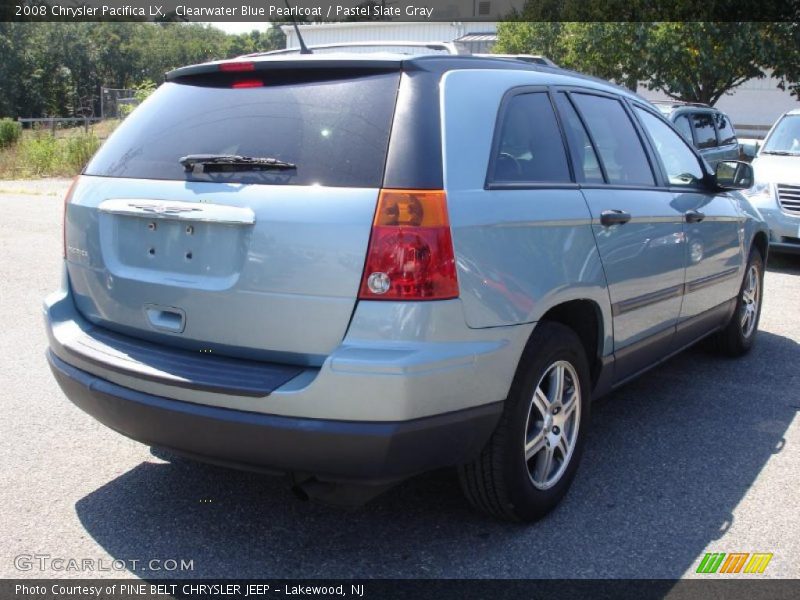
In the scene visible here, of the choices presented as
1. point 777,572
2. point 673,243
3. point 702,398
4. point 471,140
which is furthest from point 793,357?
point 471,140

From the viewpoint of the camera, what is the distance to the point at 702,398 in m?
5.23

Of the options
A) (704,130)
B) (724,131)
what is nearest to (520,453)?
(704,130)

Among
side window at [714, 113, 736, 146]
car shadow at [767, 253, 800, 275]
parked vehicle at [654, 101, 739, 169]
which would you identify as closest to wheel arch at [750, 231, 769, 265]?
Result: car shadow at [767, 253, 800, 275]

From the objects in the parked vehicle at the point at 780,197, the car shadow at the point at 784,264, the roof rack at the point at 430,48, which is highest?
the roof rack at the point at 430,48

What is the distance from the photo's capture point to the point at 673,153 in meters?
4.97

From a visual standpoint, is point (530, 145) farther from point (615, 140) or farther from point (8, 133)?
point (8, 133)

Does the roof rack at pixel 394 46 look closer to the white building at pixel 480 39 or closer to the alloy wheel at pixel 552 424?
the alloy wheel at pixel 552 424

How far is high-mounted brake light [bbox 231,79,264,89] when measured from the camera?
3254 mm

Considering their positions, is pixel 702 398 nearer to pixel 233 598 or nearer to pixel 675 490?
pixel 675 490

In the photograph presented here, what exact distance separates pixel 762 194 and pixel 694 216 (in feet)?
19.5

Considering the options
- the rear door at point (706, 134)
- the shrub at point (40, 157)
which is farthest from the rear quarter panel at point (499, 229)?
the shrub at point (40, 157)

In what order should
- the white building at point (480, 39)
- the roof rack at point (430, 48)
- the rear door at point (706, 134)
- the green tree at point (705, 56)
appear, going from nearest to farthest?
the roof rack at point (430, 48), the rear door at point (706, 134), the green tree at point (705, 56), the white building at point (480, 39)

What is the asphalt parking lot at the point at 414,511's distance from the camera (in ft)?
10.4

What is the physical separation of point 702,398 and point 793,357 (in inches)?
54.3
